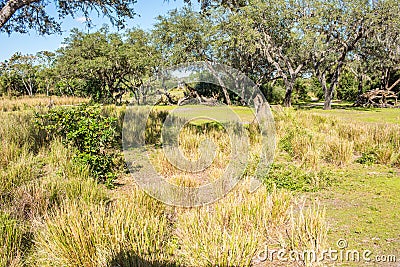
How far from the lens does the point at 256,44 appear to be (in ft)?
57.2

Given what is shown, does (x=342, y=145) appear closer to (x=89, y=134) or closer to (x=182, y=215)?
(x=182, y=215)

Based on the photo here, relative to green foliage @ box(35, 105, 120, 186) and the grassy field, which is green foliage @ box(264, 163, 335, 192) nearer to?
the grassy field

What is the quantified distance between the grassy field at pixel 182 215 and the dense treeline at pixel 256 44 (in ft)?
33.5

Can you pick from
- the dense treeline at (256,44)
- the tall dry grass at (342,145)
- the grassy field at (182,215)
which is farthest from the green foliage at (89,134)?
the dense treeline at (256,44)

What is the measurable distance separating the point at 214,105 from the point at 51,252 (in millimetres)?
13959

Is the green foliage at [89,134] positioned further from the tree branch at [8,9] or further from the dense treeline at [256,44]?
the dense treeline at [256,44]

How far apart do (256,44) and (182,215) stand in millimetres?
15505

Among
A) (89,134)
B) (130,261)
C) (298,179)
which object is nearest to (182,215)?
(130,261)

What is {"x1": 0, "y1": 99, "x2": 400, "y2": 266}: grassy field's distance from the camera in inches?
109

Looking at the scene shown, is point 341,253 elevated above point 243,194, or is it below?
below

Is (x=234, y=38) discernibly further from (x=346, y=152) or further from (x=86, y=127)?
(x=86, y=127)

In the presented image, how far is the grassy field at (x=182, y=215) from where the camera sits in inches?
109

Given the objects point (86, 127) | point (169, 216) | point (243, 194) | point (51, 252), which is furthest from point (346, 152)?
point (51, 252)

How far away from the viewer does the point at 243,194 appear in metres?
4.25
